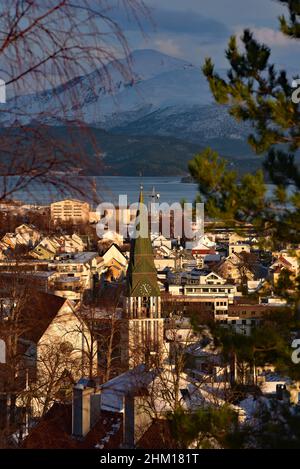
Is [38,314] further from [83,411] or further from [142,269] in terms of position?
[83,411]

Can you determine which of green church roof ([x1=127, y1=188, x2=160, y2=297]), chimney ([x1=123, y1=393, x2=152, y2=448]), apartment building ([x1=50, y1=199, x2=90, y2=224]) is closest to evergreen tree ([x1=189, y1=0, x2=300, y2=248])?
apartment building ([x1=50, y1=199, x2=90, y2=224])

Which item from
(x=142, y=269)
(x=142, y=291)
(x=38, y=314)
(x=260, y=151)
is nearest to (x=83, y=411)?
(x=260, y=151)

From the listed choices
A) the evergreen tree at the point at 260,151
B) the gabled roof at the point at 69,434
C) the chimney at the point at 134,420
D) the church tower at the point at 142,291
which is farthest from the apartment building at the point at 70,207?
the church tower at the point at 142,291

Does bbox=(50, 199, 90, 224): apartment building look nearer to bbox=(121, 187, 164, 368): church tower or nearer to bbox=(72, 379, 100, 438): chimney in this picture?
bbox=(72, 379, 100, 438): chimney

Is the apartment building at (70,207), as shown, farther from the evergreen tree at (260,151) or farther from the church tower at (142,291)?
the church tower at (142,291)

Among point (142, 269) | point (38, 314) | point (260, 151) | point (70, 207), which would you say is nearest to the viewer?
point (70, 207)

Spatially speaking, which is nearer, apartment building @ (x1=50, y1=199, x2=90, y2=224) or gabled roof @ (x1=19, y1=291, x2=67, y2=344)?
apartment building @ (x1=50, y1=199, x2=90, y2=224)

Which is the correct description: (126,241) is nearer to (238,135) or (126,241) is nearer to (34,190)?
(34,190)
